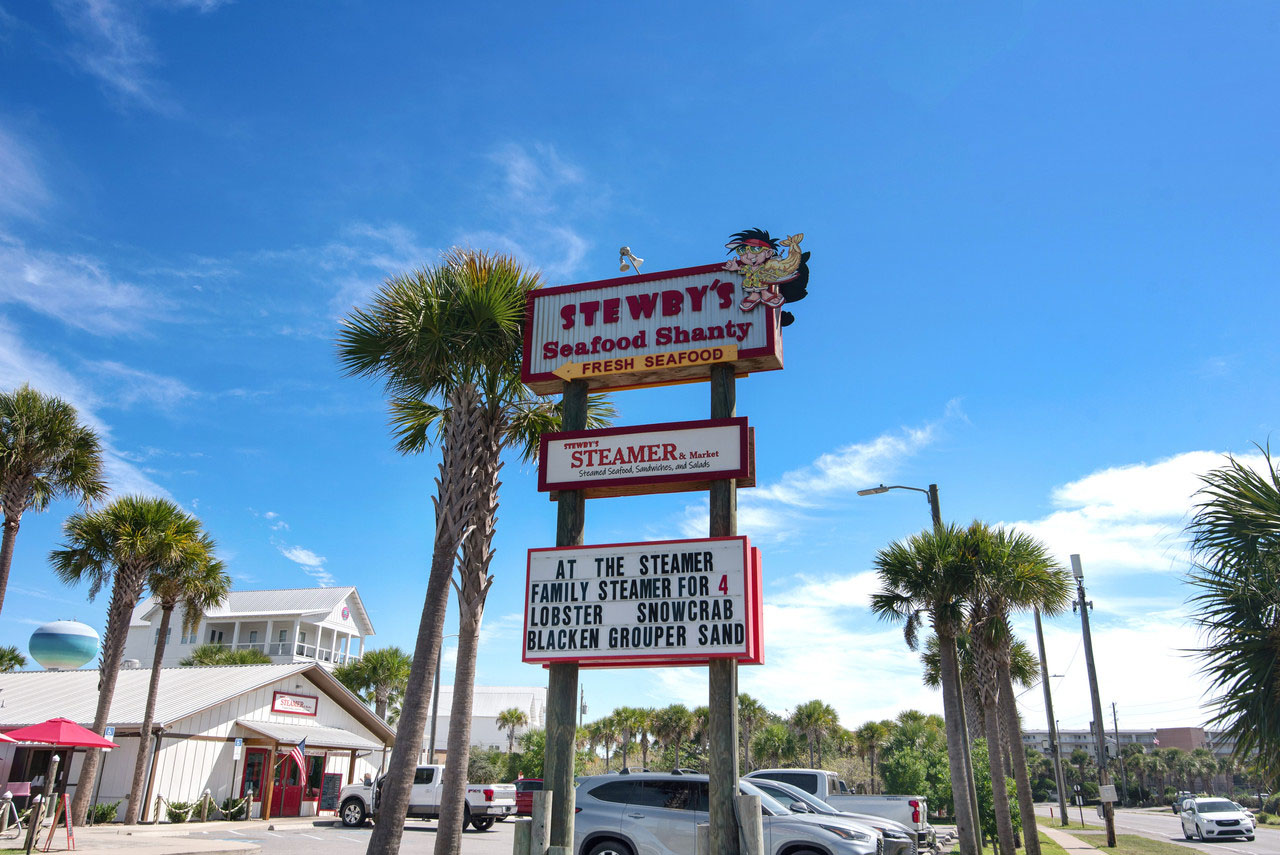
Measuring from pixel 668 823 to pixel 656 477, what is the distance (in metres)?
5.00

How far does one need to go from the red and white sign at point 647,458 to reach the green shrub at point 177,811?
845 inches

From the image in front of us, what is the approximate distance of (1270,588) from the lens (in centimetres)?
878

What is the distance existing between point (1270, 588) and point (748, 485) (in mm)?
5537

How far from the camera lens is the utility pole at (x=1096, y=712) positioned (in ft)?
81.4

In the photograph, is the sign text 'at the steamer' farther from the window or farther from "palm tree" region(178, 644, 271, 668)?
"palm tree" region(178, 644, 271, 668)

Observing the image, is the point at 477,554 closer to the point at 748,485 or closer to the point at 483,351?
the point at 483,351

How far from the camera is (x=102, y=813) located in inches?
937

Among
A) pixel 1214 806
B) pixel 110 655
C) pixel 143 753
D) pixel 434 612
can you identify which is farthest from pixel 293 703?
pixel 1214 806

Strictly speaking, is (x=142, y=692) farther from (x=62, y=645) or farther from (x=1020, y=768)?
(x=1020, y=768)

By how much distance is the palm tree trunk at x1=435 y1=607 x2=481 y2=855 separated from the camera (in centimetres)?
1216

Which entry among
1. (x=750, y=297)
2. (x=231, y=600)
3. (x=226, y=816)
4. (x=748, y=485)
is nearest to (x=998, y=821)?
(x=748, y=485)

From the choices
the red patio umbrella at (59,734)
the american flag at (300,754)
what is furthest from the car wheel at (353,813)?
the red patio umbrella at (59,734)

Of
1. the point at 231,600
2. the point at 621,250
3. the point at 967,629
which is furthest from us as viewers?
the point at 231,600

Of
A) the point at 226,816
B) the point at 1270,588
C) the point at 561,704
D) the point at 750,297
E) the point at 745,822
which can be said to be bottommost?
the point at 226,816
